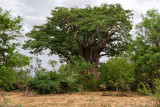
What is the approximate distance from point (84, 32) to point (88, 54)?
2746 mm

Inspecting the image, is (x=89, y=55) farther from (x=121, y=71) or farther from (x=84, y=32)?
(x=121, y=71)

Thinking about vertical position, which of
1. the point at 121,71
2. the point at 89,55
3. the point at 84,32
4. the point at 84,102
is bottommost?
the point at 84,102

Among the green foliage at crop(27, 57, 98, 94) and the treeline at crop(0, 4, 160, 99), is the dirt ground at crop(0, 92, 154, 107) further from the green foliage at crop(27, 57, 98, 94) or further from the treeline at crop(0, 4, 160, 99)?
the green foliage at crop(27, 57, 98, 94)

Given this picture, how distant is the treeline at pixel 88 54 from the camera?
6.71 m

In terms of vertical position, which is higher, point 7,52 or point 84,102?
point 7,52

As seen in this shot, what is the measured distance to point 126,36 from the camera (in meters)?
20.7

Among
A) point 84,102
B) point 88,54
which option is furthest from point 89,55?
point 84,102

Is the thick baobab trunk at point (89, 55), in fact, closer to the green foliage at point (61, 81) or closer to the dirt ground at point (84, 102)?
the green foliage at point (61, 81)

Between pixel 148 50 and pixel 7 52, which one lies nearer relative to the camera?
pixel 7 52

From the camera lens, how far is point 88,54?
2197cm

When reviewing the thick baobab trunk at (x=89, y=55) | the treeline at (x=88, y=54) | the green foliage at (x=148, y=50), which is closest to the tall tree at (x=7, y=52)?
the treeline at (x=88, y=54)

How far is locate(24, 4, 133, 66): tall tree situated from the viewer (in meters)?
19.9

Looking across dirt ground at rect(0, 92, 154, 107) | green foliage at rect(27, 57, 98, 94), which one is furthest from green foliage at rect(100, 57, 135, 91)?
green foliage at rect(27, 57, 98, 94)

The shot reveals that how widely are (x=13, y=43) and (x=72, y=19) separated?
15.1 meters
